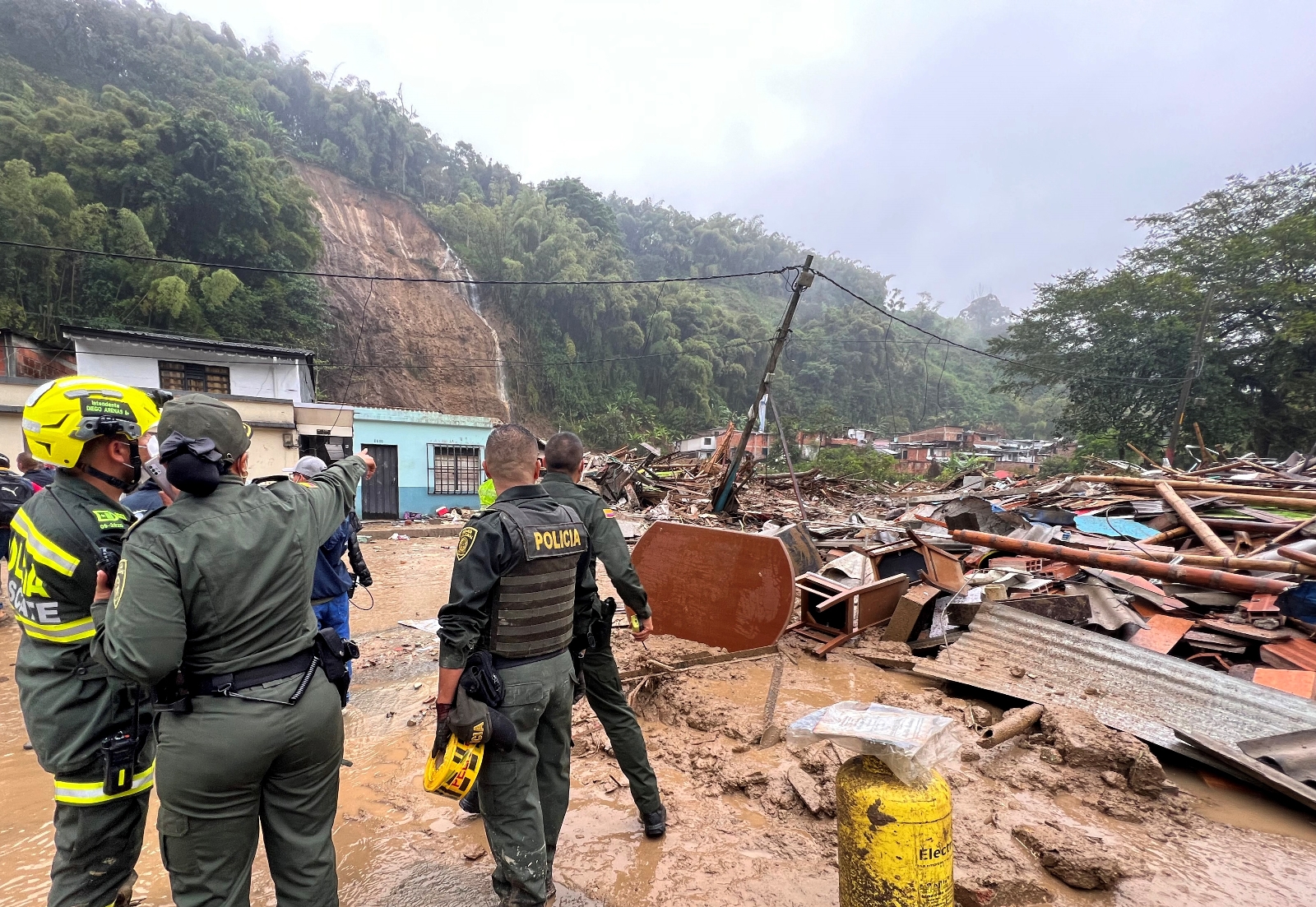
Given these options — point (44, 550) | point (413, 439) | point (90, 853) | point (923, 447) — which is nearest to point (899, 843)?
point (90, 853)

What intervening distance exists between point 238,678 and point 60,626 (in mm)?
691

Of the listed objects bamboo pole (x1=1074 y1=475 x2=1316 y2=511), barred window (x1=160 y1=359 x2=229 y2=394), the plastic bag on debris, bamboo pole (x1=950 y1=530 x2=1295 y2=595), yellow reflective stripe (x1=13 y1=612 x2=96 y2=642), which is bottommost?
bamboo pole (x1=950 y1=530 x2=1295 y2=595)

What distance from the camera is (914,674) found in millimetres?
4547

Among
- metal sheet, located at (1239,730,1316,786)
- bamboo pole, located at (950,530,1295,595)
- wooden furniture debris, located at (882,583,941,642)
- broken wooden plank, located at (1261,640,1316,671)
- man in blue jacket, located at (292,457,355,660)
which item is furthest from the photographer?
wooden furniture debris, located at (882,583,941,642)

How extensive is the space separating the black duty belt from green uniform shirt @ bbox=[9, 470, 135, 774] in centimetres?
47

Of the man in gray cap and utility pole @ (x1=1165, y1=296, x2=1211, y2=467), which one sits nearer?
the man in gray cap

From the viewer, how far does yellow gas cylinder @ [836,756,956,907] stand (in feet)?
5.60

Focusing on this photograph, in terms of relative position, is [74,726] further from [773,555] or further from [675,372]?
[675,372]

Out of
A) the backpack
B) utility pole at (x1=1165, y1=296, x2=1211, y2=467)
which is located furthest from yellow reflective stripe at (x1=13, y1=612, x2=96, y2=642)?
utility pole at (x1=1165, y1=296, x2=1211, y2=467)

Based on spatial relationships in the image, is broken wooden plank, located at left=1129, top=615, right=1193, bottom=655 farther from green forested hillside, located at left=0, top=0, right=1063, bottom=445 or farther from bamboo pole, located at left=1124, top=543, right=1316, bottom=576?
green forested hillside, located at left=0, top=0, right=1063, bottom=445

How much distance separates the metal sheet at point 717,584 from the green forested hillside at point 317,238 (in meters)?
23.3

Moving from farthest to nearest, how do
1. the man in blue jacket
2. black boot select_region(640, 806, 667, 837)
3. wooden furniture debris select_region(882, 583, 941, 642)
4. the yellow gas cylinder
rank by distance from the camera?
wooden furniture debris select_region(882, 583, 941, 642) < the man in blue jacket < black boot select_region(640, 806, 667, 837) < the yellow gas cylinder

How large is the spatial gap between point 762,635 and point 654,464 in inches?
607

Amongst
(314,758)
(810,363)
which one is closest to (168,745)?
(314,758)
